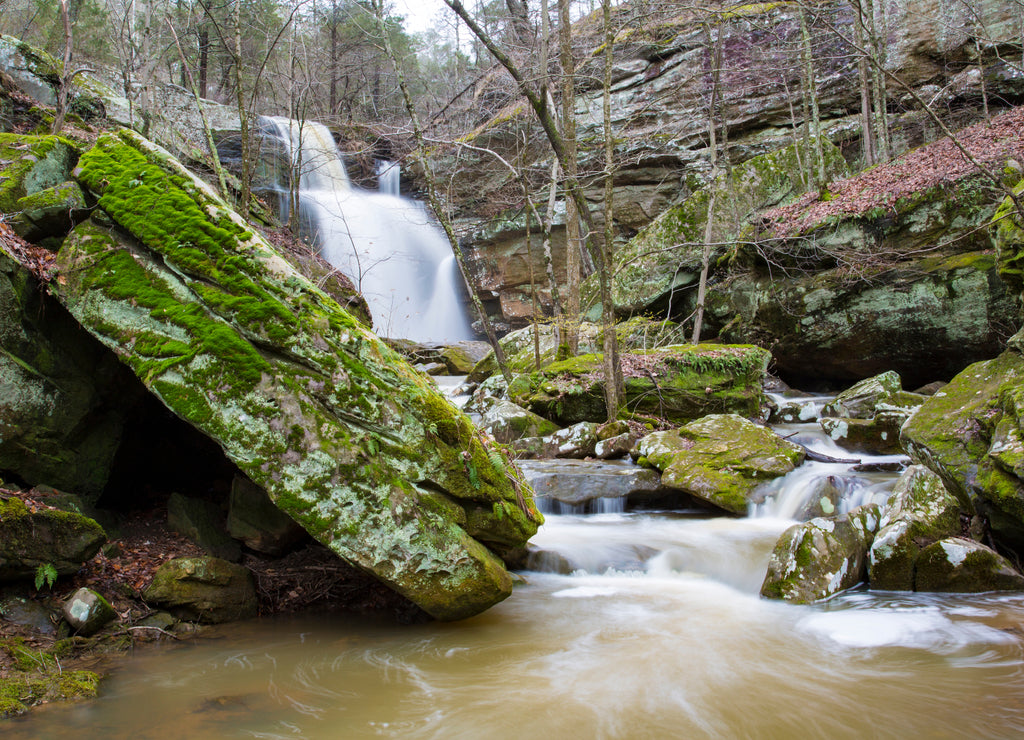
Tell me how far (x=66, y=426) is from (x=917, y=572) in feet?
21.6

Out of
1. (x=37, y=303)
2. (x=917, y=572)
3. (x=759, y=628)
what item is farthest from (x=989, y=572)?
(x=37, y=303)

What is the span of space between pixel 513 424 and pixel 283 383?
6349mm

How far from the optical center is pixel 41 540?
370 cm

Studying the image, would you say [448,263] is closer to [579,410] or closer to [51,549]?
[579,410]

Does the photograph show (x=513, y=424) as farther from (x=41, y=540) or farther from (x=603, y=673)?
(x=41, y=540)

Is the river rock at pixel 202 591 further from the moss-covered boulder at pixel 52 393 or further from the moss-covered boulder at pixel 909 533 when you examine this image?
the moss-covered boulder at pixel 909 533

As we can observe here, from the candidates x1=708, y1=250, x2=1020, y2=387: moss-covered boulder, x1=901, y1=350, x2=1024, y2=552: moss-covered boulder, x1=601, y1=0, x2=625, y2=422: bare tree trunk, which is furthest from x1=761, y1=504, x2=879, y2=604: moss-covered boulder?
x1=708, y1=250, x2=1020, y2=387: moss-covered boulder

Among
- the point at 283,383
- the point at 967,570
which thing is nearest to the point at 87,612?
the point at 283,383

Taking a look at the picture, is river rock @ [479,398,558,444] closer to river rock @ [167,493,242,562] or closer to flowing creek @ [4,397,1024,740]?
flowing creek @ [4,397,1024,740]

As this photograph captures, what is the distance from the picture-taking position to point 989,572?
461 centimetres

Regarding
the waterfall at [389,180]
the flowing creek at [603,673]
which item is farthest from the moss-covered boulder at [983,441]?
the waterfall at [389,180]

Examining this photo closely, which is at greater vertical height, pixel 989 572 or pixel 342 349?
pixel 342 349

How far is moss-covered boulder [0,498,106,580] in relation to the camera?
3.57m

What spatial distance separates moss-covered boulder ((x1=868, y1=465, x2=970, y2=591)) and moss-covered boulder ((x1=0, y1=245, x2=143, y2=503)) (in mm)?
6233
